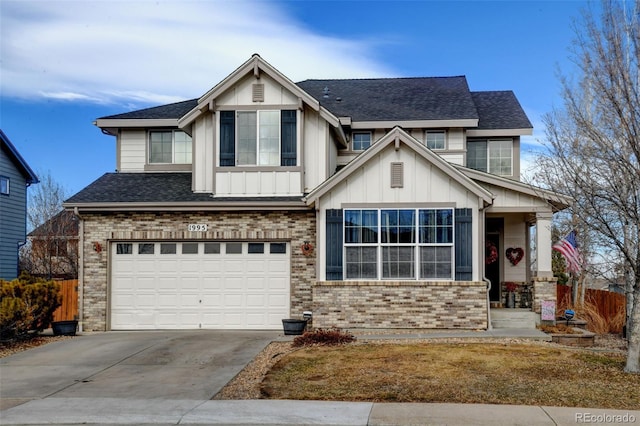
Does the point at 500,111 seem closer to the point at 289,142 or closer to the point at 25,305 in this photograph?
the point at 289,142

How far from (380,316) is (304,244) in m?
2.82

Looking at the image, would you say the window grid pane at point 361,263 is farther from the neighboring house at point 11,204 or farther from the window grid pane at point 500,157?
the neighboring house at point 11,204

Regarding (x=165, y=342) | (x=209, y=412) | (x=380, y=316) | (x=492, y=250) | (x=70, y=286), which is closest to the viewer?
(x=209, y=412)

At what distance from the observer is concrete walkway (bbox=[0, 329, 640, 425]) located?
30.2 ft

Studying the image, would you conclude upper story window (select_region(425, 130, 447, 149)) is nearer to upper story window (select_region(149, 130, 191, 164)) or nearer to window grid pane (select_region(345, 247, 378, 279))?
window grid pane (select_region(345, 247, 378, 279))

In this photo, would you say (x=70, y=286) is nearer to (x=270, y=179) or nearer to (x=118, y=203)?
(x=118, y=203)

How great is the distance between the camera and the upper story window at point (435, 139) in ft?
69.4

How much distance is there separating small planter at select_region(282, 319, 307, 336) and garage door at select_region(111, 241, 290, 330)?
1445 mm

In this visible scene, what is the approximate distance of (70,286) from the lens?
24578 mm

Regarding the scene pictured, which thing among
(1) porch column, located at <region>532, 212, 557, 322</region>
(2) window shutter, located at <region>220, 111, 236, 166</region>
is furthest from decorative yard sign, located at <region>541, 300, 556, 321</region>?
(2) window shutter, located at <region>220, 111, 236, 166</region>

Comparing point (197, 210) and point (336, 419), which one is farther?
point (197, 210)

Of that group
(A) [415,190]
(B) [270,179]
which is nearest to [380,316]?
(A) [415,190]

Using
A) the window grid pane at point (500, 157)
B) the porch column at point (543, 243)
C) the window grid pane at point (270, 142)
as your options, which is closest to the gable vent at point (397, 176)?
the window grid pane at point (270, 142)

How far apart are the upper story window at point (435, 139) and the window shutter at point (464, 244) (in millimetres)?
4292
